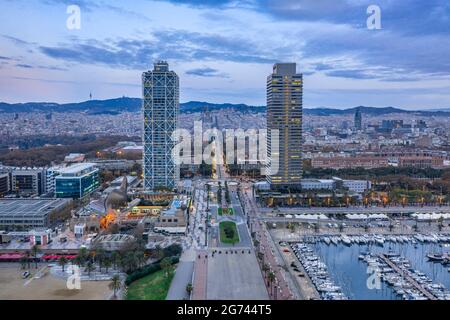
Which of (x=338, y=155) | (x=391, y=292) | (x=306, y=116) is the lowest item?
(x=391, y=292)

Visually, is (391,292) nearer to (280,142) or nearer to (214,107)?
(280,142)

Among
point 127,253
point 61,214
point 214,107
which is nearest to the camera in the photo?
point 127,253

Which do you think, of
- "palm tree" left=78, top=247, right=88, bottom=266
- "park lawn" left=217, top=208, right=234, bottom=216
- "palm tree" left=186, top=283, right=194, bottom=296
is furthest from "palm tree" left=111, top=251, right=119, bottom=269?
"park lawn" left=217, top=208, right=234, bottom=216

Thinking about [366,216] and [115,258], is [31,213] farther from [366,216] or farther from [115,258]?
[366,216]

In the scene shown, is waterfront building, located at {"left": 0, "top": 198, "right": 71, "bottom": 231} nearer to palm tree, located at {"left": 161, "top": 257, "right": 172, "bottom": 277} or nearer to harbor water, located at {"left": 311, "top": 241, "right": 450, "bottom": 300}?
palm tree, located at {"left": 161, "top": 257, "right": 172, "bottom": 277}
